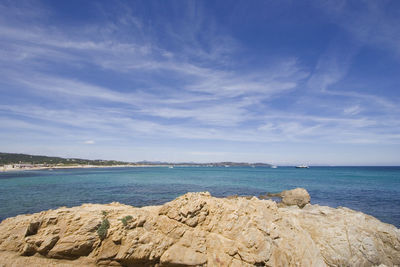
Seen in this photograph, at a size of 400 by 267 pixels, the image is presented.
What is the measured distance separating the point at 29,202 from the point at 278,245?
3394 centimetres

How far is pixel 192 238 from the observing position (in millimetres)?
11430

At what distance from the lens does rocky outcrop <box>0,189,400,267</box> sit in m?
10.2

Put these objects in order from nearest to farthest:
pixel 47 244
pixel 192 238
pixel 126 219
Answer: pixel 47 244 < pixel 126 219 < pixel 192 238

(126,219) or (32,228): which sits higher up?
(126,219)

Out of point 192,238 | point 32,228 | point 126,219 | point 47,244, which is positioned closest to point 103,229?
point 126,219

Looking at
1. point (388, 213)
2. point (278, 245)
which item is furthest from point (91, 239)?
point (388, 213)

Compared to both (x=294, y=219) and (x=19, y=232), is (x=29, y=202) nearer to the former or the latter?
(x=19, y=232)

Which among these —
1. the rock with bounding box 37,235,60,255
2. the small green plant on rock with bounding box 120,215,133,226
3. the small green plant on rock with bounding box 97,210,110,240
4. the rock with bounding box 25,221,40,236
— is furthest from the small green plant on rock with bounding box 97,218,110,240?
the rock with bounding box 25,221,40,236

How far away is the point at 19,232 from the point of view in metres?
10.4

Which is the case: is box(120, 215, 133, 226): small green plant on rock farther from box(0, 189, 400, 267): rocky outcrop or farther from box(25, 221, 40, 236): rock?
box(25, 221, 40, 236): rock

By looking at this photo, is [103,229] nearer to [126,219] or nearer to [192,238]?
[126,219]

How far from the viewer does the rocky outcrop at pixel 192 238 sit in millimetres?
10156

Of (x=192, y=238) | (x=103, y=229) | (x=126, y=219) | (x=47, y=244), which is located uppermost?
(x=126, y=219)

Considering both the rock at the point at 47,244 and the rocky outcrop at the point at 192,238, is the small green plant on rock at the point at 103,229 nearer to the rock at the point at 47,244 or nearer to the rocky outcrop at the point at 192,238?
the rocky outcrop at the point at 192,238
